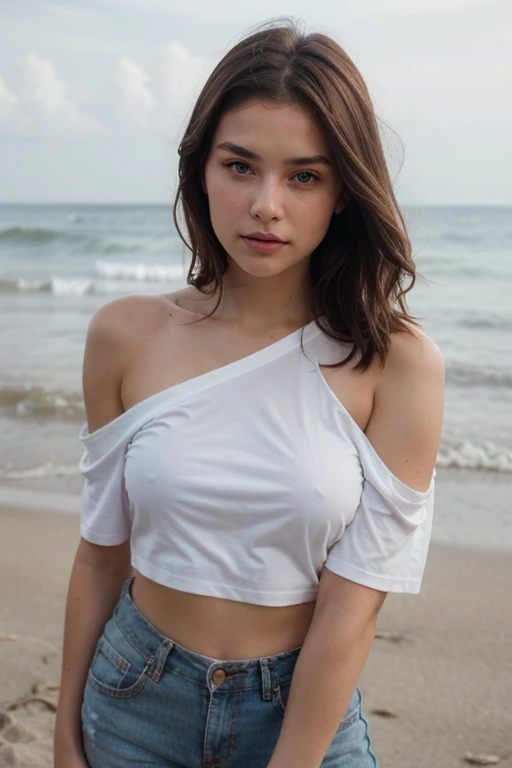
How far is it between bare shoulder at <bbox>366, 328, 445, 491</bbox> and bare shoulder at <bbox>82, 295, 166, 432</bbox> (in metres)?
0.53

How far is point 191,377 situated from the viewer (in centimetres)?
185

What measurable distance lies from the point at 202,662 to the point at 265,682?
5.1 inches

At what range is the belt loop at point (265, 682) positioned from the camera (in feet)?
5.71

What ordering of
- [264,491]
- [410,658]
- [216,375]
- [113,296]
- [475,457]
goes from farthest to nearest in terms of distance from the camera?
1. [113,296]
2. [475,457]
3. [410,658]
4. [216,375]
5. [264,491]

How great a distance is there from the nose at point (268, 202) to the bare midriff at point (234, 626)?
76cm

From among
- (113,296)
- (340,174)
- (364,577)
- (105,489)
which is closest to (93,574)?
(105,489)

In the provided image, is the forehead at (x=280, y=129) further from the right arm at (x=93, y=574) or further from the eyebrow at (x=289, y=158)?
the right arm at (x=93, y=574)

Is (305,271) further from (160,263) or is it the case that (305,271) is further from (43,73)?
(43,73)

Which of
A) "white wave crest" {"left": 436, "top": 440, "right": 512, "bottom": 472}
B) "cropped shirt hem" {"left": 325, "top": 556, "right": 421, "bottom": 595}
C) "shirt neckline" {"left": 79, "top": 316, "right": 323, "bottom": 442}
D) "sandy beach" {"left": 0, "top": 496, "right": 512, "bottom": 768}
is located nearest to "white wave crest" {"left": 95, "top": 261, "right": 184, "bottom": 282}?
"white wave crest" {"left": 436, "top": 440, "right": 512, "bottom": 472}

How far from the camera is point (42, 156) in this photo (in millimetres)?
27953

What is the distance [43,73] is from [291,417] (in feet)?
86.3

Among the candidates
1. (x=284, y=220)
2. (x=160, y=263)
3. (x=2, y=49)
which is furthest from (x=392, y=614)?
(x=2, y=49)

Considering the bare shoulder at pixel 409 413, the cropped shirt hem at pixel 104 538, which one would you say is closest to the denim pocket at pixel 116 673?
the cropped shirt hem at pixel 104 538

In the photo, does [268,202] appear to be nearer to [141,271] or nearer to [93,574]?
[93,574]
